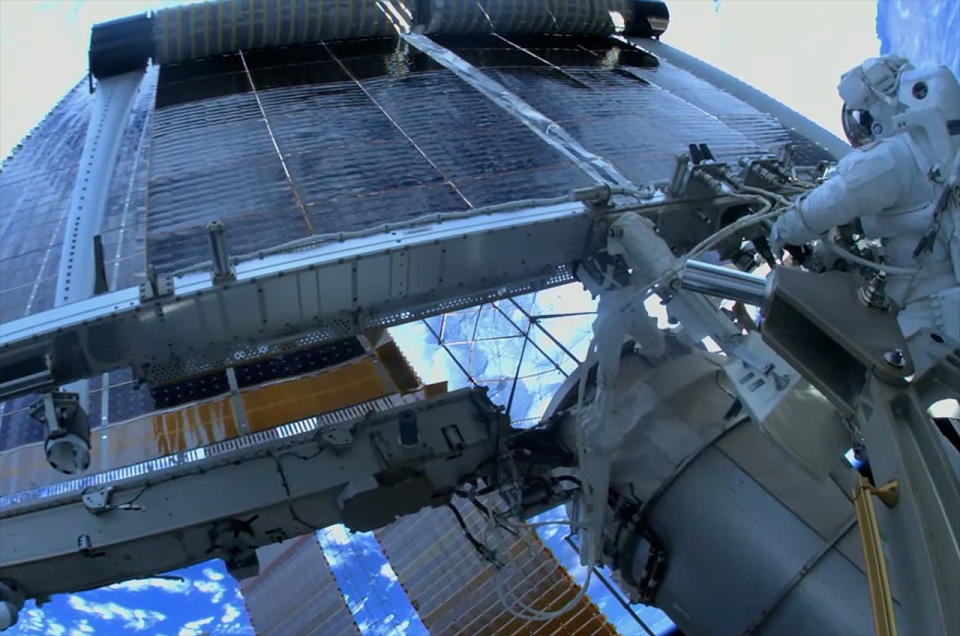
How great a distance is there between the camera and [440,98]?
263 inches

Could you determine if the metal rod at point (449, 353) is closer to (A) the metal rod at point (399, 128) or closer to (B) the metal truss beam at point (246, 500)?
(A) the metal rod at point (399, 128)

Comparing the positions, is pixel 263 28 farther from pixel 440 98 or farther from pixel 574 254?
pixel 574 254

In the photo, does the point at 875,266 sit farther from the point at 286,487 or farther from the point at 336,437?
the point at 286,487

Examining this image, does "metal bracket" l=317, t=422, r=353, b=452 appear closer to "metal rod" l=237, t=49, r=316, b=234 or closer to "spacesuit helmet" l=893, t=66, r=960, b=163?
"metal rod" l=237, t=49, r=316, b=234

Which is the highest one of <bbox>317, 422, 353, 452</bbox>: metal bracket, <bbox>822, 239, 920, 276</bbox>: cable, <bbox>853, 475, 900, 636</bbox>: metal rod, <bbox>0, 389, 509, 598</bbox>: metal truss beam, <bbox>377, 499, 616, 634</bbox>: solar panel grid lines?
<bbox>822, 239, 920, 276</bbox>: cable

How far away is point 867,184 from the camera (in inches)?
133

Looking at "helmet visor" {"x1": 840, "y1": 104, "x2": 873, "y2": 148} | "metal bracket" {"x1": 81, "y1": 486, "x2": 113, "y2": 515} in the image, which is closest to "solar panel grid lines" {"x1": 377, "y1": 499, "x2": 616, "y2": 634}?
"metal bracket" {"x1": 81, "y1": 486, "x2": 113, "y2": 515}

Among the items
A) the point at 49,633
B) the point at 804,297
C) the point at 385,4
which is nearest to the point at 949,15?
the point at 385,4

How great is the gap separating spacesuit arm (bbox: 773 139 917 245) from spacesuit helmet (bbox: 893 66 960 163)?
8 cm

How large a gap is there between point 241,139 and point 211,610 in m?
6.03

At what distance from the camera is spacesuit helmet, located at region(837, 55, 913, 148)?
3555 mm

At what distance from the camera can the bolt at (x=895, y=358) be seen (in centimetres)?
257

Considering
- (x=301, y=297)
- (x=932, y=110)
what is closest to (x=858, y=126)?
(x=932, y=110)

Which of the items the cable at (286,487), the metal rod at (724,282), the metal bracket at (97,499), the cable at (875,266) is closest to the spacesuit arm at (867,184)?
the cable at (875,266)
